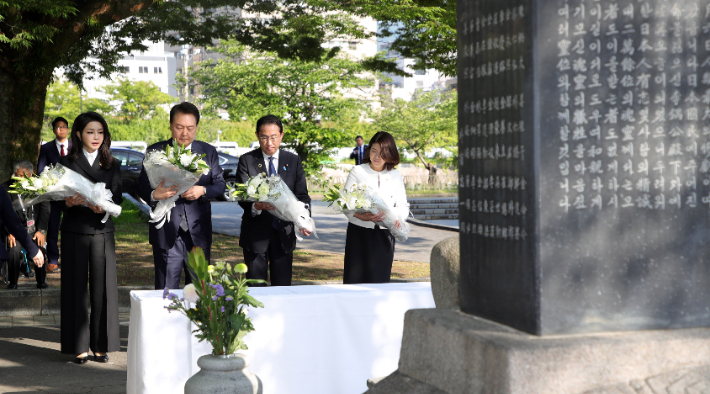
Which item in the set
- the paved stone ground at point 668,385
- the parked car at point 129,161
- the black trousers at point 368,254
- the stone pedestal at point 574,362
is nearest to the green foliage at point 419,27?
the black trousers at point 368,254

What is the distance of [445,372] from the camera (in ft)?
9.58

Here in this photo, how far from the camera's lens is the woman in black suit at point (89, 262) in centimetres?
577

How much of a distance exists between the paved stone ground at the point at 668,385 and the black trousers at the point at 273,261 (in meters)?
3.43

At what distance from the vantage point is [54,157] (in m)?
7.87

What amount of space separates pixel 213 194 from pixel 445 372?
3267 millimetres

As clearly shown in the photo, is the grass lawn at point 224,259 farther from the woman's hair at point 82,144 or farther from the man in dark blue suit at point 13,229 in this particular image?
the man in dark blue suit at point 13,229

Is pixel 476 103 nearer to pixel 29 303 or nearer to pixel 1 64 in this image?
pixel 29 303

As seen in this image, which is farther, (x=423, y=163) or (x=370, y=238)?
(x=423, y=163)

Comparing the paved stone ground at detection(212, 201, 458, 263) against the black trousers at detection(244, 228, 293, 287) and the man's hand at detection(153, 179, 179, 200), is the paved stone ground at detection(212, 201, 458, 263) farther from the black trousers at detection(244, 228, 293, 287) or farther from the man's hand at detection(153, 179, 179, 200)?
the man's hand at detection(153, 179, 179, 200)

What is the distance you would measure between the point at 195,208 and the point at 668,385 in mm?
3955

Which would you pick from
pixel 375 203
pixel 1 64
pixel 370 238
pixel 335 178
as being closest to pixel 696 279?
pixel 375 203

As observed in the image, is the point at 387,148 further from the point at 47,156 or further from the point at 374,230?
the point at 47,156

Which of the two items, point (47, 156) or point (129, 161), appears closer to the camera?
point (47, 156)

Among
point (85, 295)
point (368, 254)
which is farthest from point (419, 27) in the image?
point (85, 295)
